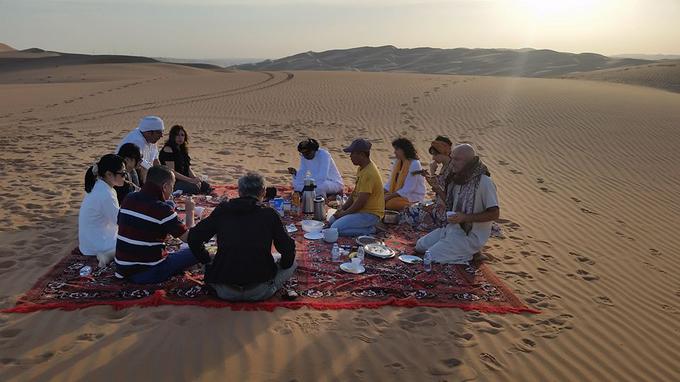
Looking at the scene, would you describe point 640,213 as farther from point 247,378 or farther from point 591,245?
point 247,378

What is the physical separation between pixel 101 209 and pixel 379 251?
2823mm

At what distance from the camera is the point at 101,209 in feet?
15.2

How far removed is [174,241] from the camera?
5.60 metres

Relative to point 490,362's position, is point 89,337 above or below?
above

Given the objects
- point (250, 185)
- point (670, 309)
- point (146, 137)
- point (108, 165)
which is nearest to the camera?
point (250, 185)

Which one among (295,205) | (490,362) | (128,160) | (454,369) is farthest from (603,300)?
(128,160)

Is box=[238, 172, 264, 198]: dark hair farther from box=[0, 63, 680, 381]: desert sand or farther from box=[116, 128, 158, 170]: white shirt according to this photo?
box=[116, 128, 158, 170]: white shirt

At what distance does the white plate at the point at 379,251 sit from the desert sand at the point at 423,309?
3.46ft

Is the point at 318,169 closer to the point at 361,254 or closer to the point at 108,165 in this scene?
the point at 361,254

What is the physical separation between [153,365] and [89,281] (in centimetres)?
150

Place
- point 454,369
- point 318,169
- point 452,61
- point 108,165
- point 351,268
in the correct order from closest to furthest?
point 454,369 → point 108,165 → point 351,268 → point 318,169 → point 452,61

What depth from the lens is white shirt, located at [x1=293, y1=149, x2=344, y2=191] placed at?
23.6ft

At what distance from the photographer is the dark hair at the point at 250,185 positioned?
387 cm

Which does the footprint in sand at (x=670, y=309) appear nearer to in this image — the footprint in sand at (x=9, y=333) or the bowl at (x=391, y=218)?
the bowl at (x=391, y=218)
